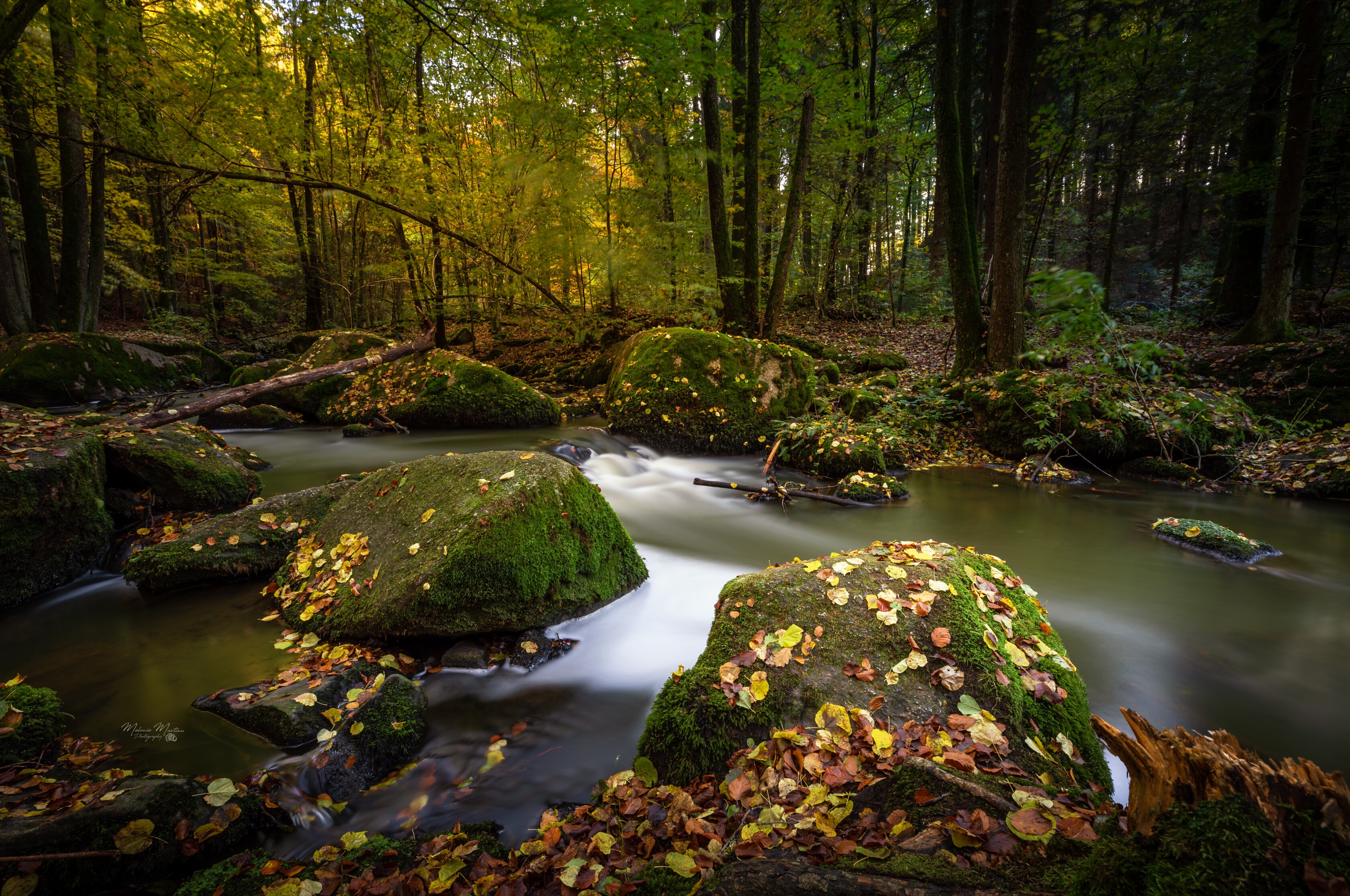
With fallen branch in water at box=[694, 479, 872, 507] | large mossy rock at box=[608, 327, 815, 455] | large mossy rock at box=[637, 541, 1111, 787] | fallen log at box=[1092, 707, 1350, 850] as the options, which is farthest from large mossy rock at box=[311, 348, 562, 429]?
fallen log at box=[1092, 707, 1350, 850]

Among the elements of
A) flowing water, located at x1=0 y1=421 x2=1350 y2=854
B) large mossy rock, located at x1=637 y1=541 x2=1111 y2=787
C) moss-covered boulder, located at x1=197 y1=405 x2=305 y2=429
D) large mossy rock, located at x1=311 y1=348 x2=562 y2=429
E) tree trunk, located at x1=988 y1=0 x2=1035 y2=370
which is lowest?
flowing water, located at x1=0 y1=421 x2=1350 y2=854

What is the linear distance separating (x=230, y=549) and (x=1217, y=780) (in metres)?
5.96

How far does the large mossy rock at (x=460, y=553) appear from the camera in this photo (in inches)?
135

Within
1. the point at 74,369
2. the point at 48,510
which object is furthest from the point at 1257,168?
the point at 74,369

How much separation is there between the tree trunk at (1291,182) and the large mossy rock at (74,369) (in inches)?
881

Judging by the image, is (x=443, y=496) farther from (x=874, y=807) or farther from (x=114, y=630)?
(x=874, y=807)

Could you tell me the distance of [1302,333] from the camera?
32.7 feet

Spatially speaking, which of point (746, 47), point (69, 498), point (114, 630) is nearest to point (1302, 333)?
point (746, 47)

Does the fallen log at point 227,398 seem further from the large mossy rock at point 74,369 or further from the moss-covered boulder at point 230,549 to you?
the large mossy rock at point 74,369

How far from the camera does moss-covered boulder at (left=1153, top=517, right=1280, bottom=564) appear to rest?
16.3ft

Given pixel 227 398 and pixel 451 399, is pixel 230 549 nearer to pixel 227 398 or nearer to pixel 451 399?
pixel 227 398

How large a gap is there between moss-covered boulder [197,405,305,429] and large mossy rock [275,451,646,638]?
7.39 m

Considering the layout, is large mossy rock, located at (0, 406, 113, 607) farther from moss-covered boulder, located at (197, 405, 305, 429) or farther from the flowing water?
moss-covered boulder, located at (197, 405, 305, 429)

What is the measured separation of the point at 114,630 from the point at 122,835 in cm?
277
